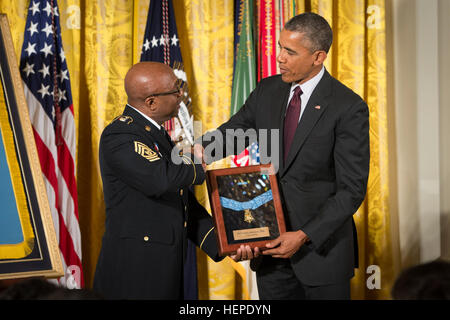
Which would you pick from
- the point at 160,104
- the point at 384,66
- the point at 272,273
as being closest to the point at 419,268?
the point at 272,273

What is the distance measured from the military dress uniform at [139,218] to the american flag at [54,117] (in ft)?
4.16

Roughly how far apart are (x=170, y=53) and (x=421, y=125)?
1.96m

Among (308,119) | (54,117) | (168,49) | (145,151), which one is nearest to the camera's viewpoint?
(145,151)

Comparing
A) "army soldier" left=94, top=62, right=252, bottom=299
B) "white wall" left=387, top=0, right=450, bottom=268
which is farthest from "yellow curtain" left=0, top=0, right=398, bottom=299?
"army soldier" left=94, top=62, right=252, bottom=299

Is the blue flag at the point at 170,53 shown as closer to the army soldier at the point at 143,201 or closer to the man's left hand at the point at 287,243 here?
the army soldier at the point at 143,201

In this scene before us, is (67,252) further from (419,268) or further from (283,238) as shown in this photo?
(419,268)

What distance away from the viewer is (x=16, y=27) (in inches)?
149

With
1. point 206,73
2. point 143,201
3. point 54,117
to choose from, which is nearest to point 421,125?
point 206,73

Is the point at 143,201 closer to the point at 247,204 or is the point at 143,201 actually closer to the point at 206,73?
the point at 247,204

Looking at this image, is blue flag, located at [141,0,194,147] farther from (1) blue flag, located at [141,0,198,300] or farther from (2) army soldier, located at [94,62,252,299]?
(2) army soldier, located at [94,62,252,299]

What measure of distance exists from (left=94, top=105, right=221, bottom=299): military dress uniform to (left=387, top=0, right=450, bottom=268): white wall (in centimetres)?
219

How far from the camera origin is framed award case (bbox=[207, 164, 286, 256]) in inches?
99.7

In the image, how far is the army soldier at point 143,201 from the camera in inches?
96.7

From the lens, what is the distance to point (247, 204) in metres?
2.54
